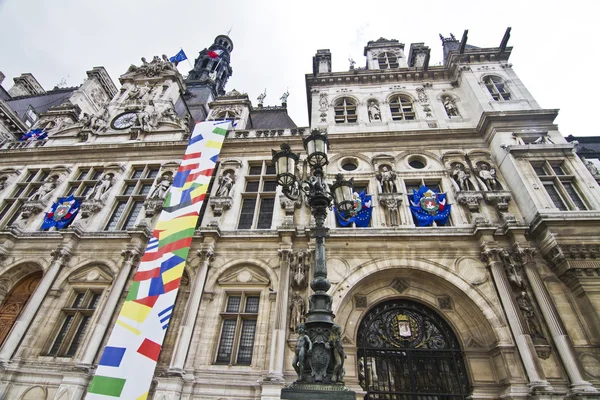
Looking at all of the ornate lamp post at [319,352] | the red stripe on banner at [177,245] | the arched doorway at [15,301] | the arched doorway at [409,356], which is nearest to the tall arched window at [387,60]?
the arched doorway at [409,356]

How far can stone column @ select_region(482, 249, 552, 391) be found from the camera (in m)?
8.18

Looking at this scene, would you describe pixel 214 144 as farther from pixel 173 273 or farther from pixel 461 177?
pixel 461 177

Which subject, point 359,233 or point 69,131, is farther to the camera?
point 69,131

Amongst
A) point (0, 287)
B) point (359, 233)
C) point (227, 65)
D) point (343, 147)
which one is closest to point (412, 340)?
point (359, 233)

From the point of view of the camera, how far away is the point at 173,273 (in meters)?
10.5

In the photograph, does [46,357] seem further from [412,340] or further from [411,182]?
[411,182]

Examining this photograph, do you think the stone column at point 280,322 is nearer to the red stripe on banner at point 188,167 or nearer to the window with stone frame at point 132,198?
the red stripe on banner at point 188,167

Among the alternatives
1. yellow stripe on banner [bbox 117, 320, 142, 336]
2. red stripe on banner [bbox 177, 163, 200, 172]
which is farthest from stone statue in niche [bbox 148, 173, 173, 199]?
yellow stripe on banner [bbox 117, 320, 142, 336]

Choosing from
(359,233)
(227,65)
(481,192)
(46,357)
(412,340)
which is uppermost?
(227,65)

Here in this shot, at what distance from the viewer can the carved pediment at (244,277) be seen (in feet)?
36.9

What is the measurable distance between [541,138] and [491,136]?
195cm

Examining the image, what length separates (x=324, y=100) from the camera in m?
18.2

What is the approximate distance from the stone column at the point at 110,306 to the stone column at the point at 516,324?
13.1m

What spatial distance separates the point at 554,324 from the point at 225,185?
12906 millimetres
